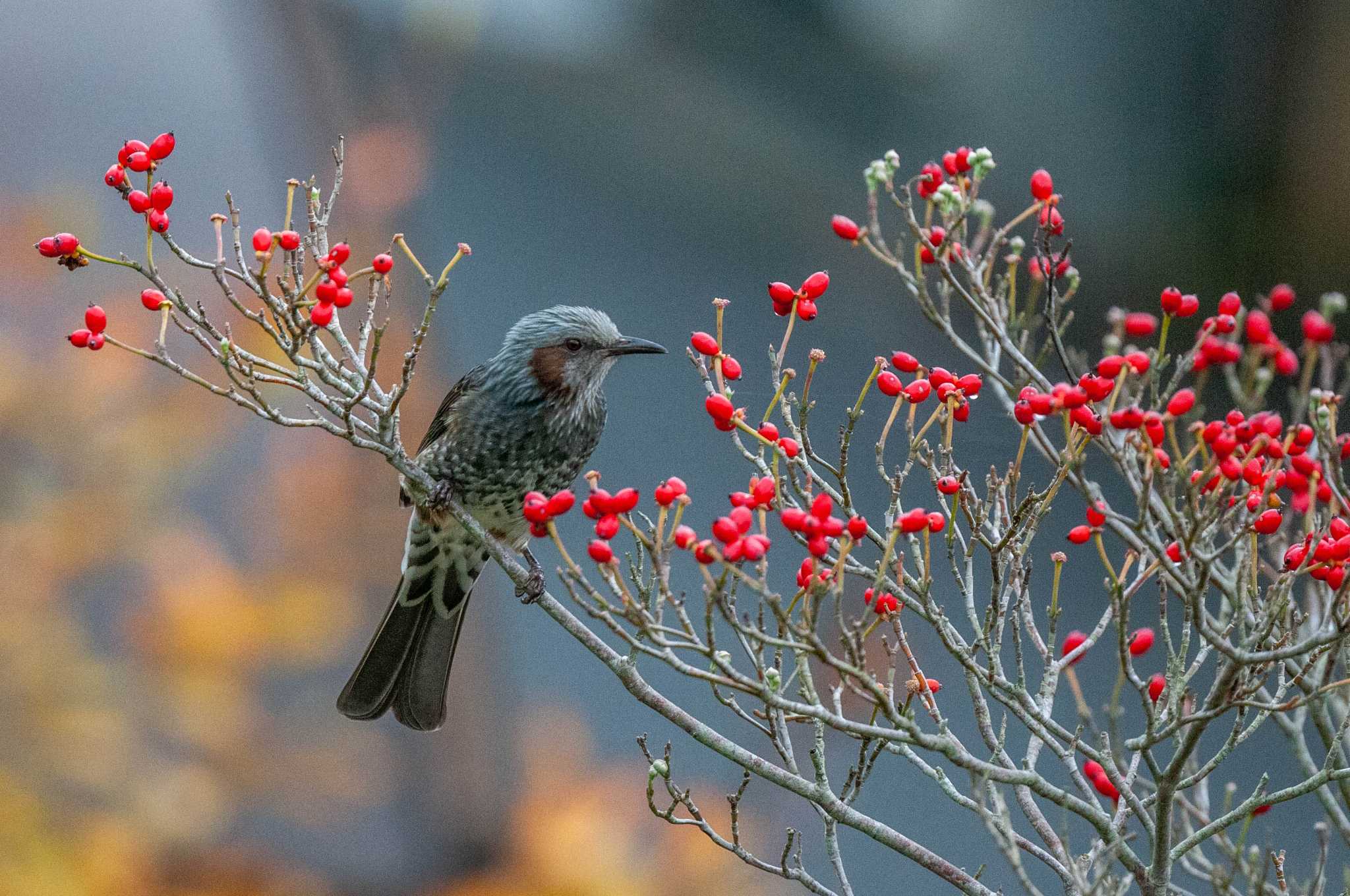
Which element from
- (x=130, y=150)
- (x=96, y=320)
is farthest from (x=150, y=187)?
(x=96, y=320)

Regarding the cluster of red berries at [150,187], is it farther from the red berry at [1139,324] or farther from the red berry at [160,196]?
the red berry at [1139,324]

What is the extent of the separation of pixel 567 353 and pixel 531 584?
1.22m

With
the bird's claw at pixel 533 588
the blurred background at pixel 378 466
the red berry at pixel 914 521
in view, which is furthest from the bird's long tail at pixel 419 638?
the red berry at pixel 914 521

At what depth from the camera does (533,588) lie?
2545 mm

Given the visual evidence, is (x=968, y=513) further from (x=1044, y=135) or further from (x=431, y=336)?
(x=1044, y=135)

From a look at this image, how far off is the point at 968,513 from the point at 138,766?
13.3ft

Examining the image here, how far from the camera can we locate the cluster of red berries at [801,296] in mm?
2168

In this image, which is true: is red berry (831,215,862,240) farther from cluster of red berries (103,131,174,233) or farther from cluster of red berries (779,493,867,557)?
cluster of red berries (103,131,174,233)

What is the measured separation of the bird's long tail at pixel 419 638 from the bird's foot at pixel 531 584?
0.58 ft

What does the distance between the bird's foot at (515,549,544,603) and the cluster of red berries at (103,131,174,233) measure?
0.91m

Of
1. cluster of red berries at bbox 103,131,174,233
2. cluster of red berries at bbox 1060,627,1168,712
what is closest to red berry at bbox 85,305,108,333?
cluster of red berries at bbox 103,131,174,233

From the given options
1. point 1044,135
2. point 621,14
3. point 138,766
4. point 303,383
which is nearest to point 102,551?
point 138,766

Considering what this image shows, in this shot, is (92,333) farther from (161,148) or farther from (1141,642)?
(1141,642)

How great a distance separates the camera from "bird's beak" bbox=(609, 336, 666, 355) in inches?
135
